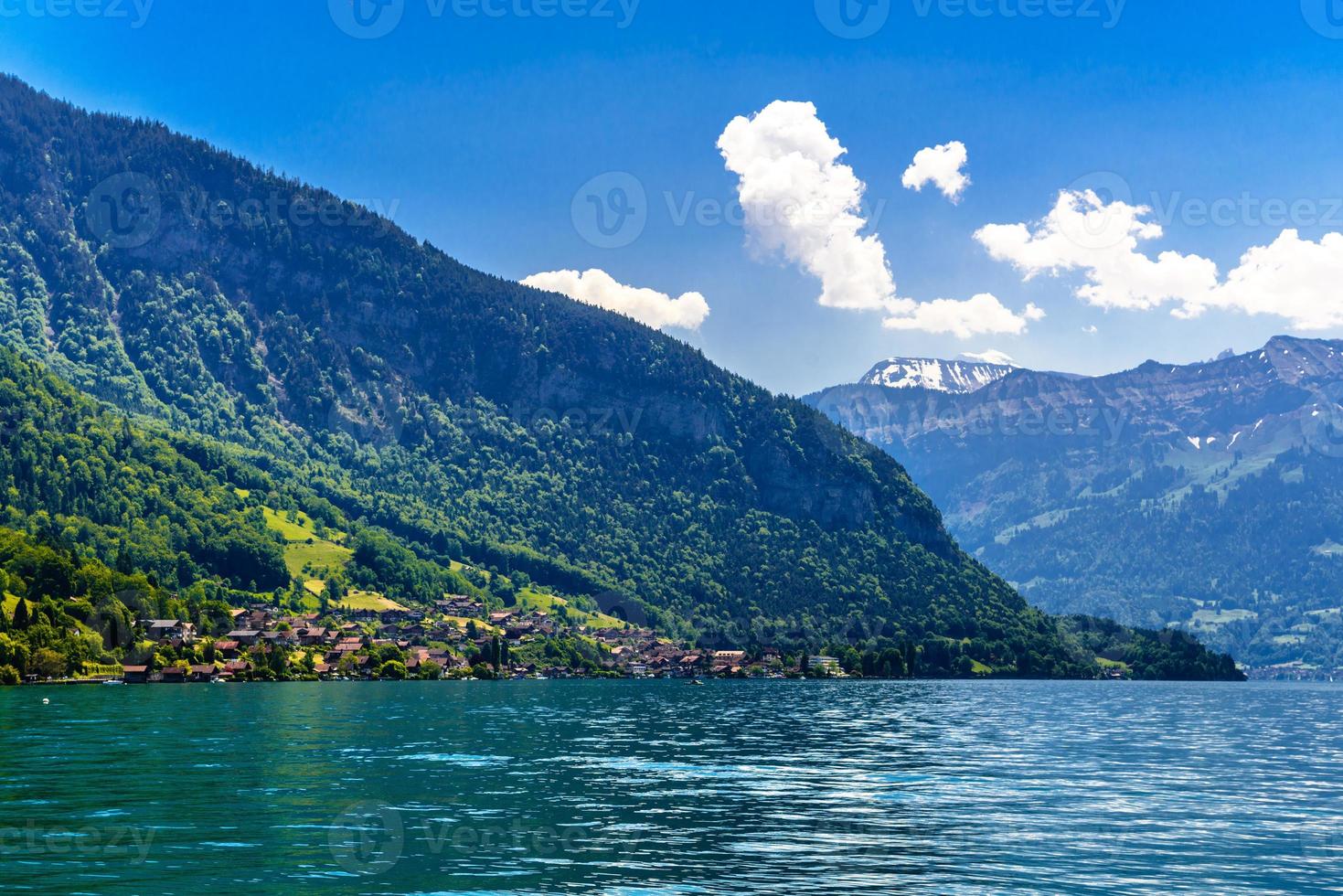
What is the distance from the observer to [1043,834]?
5406cm

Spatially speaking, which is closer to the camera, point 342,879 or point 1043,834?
point 342,879

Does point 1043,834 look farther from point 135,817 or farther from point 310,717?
point 310,717

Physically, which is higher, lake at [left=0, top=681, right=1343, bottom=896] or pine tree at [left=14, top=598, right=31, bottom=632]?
pine tree at [left=14, top=598, right=31, bottom=632]

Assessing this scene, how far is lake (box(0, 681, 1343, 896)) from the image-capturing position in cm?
4372

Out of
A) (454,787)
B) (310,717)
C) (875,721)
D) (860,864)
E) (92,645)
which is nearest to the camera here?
(860,864)

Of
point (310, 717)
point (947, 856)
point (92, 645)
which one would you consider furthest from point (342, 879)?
point (92, 645)

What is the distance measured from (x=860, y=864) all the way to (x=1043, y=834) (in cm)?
1233

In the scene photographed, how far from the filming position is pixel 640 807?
60.0m

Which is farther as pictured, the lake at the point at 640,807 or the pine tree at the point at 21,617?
the pine tree at the point at 21,617

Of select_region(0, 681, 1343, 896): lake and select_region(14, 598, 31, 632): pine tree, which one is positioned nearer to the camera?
select_region(0, 681, 1343, 896): lake

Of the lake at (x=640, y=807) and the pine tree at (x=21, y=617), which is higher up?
the pine tree at (x=21, y=617)

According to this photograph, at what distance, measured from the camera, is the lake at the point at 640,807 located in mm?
43719

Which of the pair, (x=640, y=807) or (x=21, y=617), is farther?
(x=21, y=617)

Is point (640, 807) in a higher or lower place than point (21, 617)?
lower
